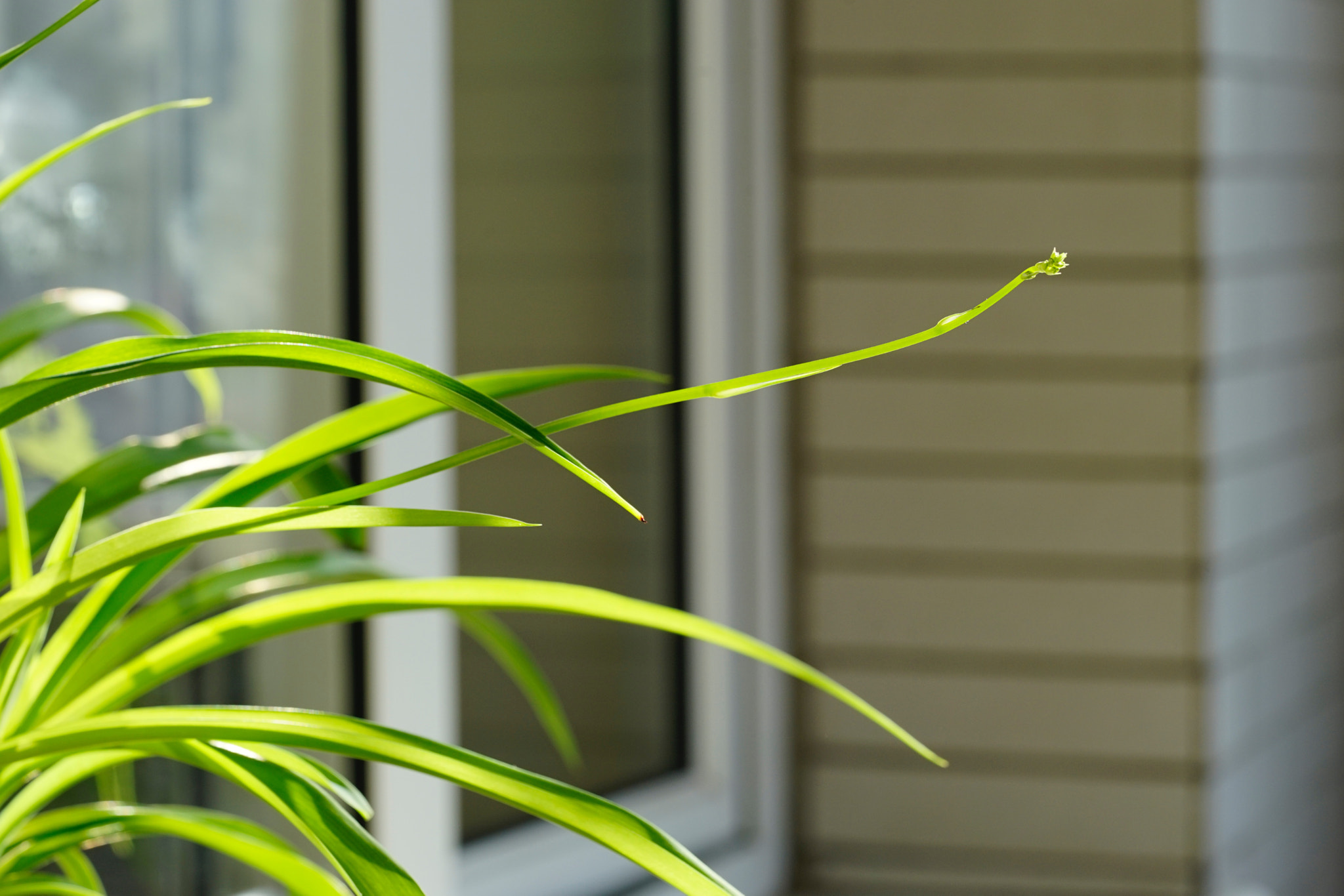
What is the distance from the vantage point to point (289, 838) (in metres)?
1.12

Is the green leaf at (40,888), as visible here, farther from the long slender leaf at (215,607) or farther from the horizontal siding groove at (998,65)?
the horizontal siding groove at (998,65)

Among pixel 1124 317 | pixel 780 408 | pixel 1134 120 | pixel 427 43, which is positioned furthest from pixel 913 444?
pixel 427 43

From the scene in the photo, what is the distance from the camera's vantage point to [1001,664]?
1.54m

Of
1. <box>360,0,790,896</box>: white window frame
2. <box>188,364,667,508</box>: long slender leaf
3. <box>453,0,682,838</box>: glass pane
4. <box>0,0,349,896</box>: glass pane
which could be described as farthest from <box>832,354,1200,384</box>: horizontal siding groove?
<box>188,364,667,508</box>: long slender leaf

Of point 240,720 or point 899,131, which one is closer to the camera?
point 240,720

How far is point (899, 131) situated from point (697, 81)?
238 millimetres

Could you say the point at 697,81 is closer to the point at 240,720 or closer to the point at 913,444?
the point at 913,444

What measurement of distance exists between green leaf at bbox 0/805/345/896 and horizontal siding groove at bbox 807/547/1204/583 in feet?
3.43

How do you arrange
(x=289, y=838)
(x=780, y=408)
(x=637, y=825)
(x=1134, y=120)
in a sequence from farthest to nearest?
(x=780, y=408) → (x=1134, y=120) → (x=289, y=838) → (x=637, y=825)

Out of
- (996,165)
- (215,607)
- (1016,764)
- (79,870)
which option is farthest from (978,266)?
(79,870)

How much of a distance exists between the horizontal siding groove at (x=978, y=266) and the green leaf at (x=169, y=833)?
3.58 ft

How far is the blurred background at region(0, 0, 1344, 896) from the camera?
146cm

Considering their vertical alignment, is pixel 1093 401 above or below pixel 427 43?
below

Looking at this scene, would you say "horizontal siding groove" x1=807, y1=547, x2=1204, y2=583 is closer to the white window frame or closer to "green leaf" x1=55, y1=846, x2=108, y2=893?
the white window frame
